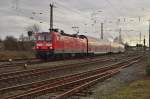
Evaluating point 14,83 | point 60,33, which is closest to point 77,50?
point 60,33

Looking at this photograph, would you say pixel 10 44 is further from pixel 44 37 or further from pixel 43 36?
pixel 44 37

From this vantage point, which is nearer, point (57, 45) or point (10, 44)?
point (57, 45)

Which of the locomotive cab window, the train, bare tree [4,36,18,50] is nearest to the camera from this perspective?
the train

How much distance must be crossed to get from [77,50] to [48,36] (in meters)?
10.4

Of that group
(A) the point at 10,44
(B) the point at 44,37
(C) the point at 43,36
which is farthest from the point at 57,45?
(A) the point at 10,44

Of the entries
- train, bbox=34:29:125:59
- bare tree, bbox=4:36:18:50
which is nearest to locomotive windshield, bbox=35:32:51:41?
train, bbox=34:29:125:59

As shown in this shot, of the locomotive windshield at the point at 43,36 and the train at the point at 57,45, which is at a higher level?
the locomotive windshield at the point at 43,36

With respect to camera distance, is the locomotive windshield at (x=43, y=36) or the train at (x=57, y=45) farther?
the locomotive windshield at (x=43, y=36)

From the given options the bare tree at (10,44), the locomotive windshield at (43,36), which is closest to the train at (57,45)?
the locomotive windshield at (43,36)

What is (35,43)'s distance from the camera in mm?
39594

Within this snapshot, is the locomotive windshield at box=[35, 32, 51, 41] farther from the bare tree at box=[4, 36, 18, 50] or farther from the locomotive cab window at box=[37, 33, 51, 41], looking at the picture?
the bare tree at box=[4, 36, 18, 50]

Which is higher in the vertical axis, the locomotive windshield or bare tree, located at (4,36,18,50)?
the locomotive windshield

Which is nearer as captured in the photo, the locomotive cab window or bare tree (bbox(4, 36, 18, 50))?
the locomotive cab window

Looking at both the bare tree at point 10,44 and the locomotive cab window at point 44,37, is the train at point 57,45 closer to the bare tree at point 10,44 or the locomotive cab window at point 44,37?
the locomotive cab window at point 44,37
